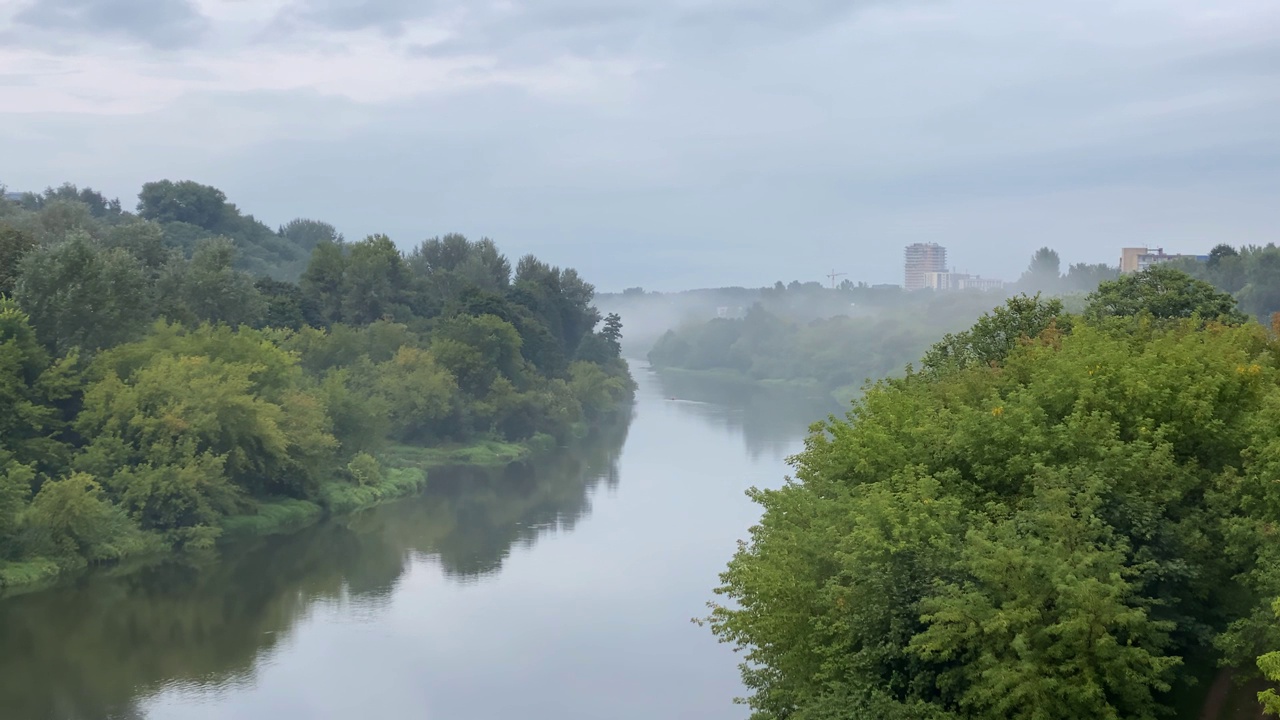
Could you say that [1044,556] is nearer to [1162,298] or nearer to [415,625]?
[415,625]

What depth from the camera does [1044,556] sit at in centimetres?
1504

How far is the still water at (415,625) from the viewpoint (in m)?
25.7

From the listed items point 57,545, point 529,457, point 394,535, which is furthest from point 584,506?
Answer: point 57,545

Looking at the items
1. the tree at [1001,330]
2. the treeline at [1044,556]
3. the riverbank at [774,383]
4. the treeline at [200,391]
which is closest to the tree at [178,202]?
the treeline at [200,391]

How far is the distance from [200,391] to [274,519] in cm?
477

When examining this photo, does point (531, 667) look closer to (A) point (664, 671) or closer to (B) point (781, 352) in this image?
(A) point (664, 671)

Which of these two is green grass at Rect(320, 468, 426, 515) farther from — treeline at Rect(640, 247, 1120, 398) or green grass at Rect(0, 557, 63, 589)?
treeline at Rect(640, 247, 1120, 398)

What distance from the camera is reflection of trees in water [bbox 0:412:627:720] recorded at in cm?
2619

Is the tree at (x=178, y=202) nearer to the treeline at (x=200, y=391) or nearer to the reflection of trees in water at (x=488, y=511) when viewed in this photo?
the treeline at (x=200, y=391)

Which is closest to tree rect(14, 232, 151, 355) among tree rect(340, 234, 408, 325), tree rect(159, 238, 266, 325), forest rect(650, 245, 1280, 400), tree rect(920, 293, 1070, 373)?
tree rect(159, 238, 266, 325)

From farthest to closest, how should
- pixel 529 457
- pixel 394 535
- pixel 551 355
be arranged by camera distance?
pixel 551 355 → pixel 529 457 → pixel 394 535

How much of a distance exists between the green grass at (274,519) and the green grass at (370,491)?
0.84 metres

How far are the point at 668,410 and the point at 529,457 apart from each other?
2848 cm

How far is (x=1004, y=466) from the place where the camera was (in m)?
18.8
